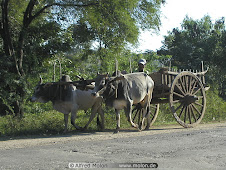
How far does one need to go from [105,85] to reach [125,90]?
962mm

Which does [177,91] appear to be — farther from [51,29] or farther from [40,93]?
[51,29]

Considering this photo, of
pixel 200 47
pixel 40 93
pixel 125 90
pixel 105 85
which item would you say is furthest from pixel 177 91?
pixel 200 47

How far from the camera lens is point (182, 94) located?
39.8ft

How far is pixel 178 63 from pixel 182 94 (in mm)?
20774

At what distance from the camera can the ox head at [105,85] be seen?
9.38 meters

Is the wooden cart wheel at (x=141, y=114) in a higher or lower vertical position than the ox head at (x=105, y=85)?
lower

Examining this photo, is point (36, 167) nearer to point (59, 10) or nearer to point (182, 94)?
point (182, 94)

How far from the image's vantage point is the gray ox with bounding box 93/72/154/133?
9539 millimetres

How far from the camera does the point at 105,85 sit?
9.52 m

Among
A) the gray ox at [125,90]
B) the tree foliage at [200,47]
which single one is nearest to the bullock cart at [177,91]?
the gray ox at [125,90]

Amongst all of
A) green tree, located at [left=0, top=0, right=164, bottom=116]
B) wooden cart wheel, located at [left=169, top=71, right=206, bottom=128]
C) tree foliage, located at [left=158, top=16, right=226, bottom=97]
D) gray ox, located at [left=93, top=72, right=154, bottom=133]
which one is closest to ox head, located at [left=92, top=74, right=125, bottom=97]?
gray ox, located at [left=93, top=72, right=154, bottom=133]

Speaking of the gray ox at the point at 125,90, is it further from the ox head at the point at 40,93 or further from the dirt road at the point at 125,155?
the dirt road at the point at 125,155

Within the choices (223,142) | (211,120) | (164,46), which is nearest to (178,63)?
(164,46)

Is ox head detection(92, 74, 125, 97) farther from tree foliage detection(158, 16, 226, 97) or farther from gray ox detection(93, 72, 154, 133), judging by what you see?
tree foliage detection(158, 16, 226, 97)
